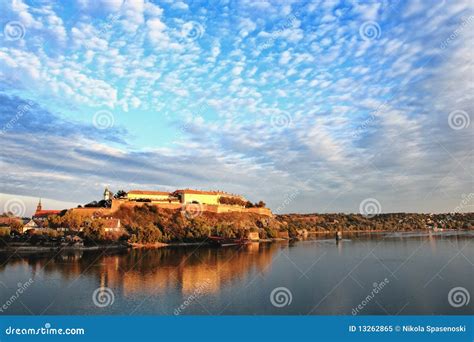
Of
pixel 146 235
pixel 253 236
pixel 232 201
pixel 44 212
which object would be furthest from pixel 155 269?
pixel 232 201

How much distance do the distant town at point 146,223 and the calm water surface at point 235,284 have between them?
8439mm

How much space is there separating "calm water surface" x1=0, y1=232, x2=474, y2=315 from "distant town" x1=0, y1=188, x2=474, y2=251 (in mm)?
8439

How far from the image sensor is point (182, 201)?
51062 mm

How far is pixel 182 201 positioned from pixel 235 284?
114 feet

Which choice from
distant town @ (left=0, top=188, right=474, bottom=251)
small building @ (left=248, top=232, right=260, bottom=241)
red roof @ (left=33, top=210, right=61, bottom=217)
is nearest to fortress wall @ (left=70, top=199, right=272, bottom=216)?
distant town @ (left=0, top=188, right=474, bottom=251)

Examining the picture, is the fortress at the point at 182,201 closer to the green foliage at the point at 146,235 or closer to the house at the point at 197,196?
the house at the point at 197,196

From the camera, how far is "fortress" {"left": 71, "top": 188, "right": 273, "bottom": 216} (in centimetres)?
4300

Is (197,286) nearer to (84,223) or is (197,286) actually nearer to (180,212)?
(84,223)

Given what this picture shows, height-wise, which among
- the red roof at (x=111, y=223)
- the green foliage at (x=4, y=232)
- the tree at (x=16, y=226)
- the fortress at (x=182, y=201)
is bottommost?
the green foliage at (x=4, y=232)

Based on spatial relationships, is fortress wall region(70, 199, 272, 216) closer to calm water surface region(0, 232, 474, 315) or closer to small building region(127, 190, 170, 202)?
small building region(127, 190, 170, 202)

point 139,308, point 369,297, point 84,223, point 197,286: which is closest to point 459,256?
point 369,297

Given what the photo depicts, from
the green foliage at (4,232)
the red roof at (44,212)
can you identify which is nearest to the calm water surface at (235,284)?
the green foliage at (4,232)

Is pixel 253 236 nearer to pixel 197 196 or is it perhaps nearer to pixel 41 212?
pixel 197 196

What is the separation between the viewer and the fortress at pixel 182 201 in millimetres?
43000
